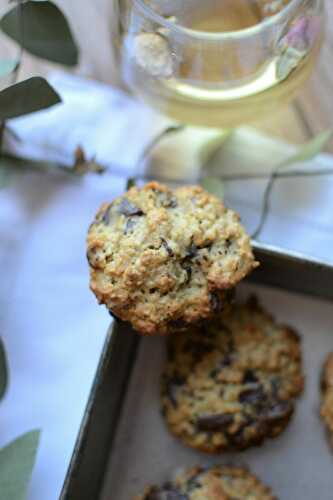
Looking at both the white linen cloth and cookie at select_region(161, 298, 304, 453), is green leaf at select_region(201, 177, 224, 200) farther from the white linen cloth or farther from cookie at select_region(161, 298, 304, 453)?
cookie at select_region(161, 298, 304, 453)

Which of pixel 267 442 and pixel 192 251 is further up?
pixel 192 251

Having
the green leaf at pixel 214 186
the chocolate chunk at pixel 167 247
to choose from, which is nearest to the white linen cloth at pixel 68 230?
the green leaf at pixel 214 186

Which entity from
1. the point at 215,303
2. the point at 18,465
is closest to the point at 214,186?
the point at 215,303

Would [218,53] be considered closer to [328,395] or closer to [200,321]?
[200,321]

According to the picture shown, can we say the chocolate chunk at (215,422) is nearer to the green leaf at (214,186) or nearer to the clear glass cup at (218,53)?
the green leaf at (214,186)

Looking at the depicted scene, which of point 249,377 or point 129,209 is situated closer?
point 129,209

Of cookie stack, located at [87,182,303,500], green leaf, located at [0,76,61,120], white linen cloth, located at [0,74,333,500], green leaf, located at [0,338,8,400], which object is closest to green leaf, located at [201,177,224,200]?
white linen cloth, located at [0,74,333,500]

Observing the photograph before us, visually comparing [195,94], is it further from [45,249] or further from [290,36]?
[45,249]
